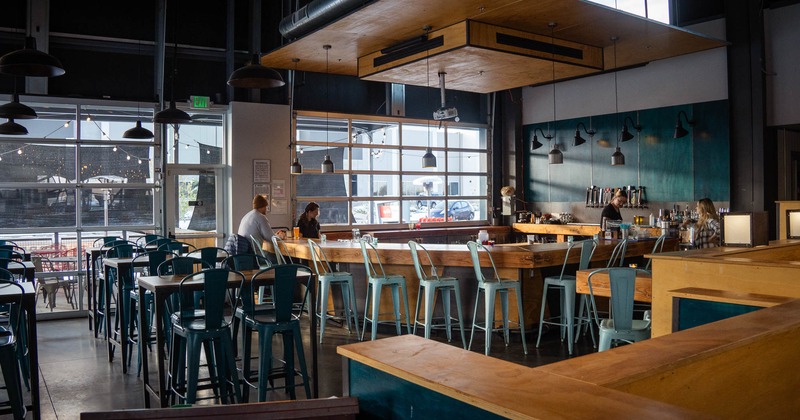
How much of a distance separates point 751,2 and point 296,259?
7.12m

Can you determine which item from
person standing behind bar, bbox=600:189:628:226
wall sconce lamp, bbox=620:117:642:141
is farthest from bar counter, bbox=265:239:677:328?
wall sconce lamp, bbox=620:117:642:141

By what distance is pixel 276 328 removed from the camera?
175 inches

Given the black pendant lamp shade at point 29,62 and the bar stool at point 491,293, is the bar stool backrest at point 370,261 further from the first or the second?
the black pendant lamp shade at point 29,62

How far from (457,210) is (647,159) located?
3.53 metres

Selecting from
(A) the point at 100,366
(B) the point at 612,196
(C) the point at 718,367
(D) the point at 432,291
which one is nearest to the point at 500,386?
(C) the point at 718,367

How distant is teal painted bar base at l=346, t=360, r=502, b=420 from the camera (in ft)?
4.97

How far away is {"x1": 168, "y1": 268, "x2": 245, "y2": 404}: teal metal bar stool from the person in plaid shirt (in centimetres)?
507

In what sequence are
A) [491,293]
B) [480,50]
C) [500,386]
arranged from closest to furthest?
[500,386], [491,293], [480,50]

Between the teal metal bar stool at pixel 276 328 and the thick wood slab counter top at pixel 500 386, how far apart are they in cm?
265

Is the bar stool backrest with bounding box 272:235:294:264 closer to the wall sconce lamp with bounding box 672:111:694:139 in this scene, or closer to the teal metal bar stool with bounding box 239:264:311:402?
the teal metal bar stool with bounding box 239:264:311:402

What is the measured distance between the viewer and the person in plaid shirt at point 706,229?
7117 millimetres

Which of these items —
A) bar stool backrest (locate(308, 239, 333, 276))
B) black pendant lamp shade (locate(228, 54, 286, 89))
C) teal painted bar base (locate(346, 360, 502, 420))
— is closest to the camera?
teal painted bar base (locate(346, 360, 502, 420))

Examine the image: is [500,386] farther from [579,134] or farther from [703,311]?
[579,134]

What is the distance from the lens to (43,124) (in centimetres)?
839
